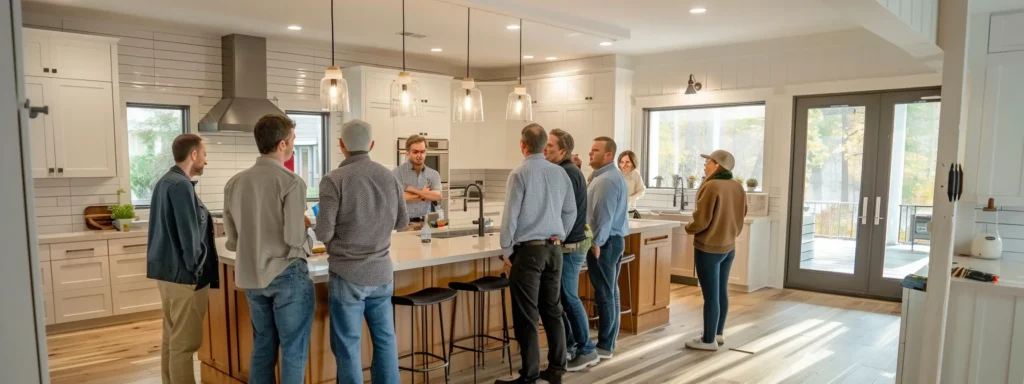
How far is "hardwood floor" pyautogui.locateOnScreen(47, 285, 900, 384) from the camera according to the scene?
4.13 metres

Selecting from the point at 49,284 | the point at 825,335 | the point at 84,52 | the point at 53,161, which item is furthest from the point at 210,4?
the point at 825,335

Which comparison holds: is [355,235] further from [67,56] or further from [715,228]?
[67,56]

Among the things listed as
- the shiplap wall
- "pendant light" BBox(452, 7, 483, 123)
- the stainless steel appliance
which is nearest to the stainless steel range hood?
the stainless steel appliance

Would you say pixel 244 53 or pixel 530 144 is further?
pixel 244 53

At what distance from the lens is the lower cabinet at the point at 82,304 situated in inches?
205

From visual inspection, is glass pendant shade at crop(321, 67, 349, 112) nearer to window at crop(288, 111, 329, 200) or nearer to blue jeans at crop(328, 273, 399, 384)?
blue jeans at crop(328, 273, 399, 384)

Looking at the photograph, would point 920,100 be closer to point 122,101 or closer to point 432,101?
point 432,101

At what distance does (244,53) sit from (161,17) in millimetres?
880

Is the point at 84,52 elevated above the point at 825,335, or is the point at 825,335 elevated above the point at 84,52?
the point at 84,52

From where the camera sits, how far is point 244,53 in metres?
6.42

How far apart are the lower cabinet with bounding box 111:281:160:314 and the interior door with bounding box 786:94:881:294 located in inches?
256

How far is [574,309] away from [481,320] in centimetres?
62

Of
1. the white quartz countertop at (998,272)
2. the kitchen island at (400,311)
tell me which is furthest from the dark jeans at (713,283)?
the kitchen island at (400,311)

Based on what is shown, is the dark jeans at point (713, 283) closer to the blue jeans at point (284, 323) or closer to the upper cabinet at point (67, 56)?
the blue jeans at point (284, 323)
